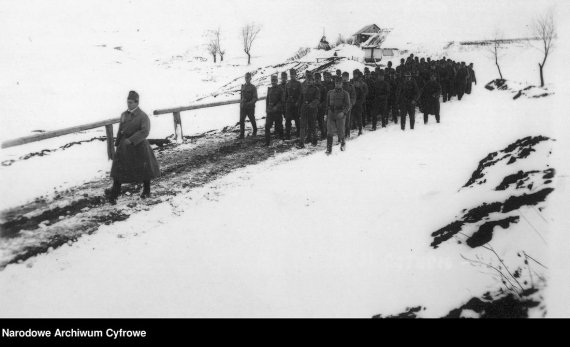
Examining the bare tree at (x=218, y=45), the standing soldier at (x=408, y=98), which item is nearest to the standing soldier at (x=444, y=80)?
the standing soldier at (x=408, y=98)

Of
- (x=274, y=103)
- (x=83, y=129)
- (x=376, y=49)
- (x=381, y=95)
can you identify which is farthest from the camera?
(x=376, y=49)

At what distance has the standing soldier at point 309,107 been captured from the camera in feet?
33.6

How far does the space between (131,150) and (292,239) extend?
2742mm

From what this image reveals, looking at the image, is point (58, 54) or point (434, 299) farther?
point (58, 54)

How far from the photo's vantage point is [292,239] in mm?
5316

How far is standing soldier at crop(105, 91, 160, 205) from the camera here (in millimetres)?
6035

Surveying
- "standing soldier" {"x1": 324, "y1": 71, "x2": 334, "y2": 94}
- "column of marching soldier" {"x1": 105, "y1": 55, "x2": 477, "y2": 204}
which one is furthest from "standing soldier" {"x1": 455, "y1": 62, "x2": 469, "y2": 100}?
"standing soldier" {"x1": 324, "y1": 71, "x2": 334, "y2": 94}

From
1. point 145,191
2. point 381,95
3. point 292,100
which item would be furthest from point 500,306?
point 381,95

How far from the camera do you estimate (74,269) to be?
4.37 meters

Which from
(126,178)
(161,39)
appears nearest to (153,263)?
(126,178)

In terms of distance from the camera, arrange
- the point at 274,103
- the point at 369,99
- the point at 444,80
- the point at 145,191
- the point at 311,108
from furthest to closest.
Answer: the point at 444,80 → the point at 369,99 → the point at 274,103 → the point at 311,108 → the point at 145,191

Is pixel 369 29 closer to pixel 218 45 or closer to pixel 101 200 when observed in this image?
pixel 218 45
